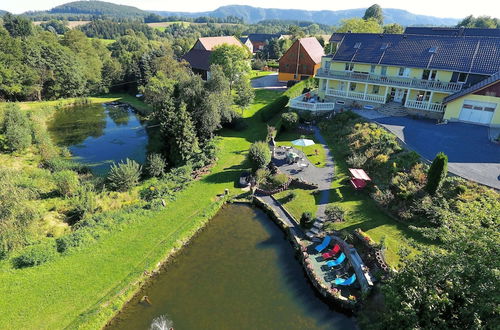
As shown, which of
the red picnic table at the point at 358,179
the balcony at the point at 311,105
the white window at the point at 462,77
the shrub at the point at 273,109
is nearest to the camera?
the red picnic table at the point at 358,179

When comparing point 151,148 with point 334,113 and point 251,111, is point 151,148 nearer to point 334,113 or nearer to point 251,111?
point 251,111

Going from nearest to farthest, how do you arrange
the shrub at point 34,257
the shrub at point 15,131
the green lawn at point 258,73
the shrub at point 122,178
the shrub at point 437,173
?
the shrub at point 34,257, the shrub at point 437,173, the shrub at point 122,178, the shrub at point 15,131, the green lawn at point 258,73

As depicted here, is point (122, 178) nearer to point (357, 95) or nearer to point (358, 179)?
point (358, 179)

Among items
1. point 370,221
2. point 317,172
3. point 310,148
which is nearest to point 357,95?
point 310,148

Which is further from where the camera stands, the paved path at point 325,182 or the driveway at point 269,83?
the driveway at point 269,83

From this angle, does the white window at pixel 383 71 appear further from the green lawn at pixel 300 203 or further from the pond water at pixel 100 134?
the pond water at pixel 100 134

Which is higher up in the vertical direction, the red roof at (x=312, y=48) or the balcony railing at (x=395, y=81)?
the red roof at (x=312, y=48)

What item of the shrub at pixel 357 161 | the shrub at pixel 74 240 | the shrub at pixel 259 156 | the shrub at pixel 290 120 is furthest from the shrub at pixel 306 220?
the shrub at pixel 290 120
